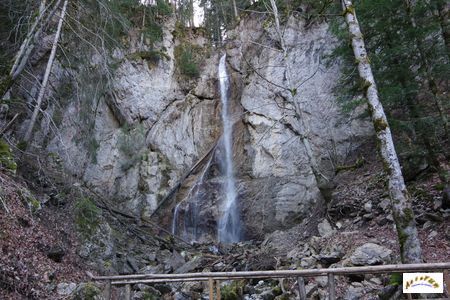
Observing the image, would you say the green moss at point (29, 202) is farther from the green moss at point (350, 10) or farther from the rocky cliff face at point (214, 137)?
the green moss at point (350, 10)

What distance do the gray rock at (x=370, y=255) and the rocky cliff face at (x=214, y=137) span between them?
596 centimetres

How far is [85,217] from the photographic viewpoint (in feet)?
36.2

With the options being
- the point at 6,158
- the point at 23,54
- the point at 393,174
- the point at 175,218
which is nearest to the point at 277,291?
the point at 393,174

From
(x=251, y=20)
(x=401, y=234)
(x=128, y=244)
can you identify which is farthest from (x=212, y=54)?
(x=401, y=234)

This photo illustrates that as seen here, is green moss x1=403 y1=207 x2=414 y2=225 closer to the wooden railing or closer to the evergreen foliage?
the wooden railing

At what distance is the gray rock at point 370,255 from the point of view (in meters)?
7.37

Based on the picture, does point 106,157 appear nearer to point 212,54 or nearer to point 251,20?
point 212,54

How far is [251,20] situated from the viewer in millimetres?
21484

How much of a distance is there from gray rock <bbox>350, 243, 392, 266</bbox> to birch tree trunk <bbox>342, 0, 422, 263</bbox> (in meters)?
1.54

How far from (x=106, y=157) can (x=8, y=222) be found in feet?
34.1

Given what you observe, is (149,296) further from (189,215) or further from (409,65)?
(409,65)

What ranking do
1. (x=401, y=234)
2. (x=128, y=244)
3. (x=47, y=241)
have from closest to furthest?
(x=401, y=234), (x=47, y=241), (x=128, y=244)

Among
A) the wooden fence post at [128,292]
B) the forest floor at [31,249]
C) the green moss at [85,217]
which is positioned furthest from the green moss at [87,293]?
the green moss at [85,217]

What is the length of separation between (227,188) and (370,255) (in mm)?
10042
